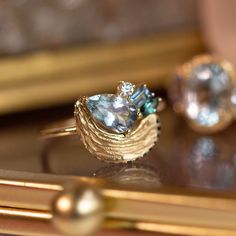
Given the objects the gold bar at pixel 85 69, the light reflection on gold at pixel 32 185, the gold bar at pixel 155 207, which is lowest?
the gold bar at pixel 155 207

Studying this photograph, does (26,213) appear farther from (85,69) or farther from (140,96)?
(85,69)

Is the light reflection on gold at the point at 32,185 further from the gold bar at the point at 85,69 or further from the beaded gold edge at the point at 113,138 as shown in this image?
the gold bar at the point at 85,69

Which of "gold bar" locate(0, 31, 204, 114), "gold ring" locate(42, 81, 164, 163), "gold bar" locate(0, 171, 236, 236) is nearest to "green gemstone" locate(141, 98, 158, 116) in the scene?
"gold ring" locate(42, 81, 164, 163)

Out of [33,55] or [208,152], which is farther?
[33,55]

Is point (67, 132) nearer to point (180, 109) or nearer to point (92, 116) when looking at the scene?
point (92, 116)

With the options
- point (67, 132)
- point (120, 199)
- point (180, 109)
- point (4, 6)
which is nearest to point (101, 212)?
point (120, 199)

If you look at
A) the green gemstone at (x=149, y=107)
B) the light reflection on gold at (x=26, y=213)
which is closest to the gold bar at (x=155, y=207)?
the light reflection on gold at (x=26, y=213)

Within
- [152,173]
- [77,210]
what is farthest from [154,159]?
[77,210]
